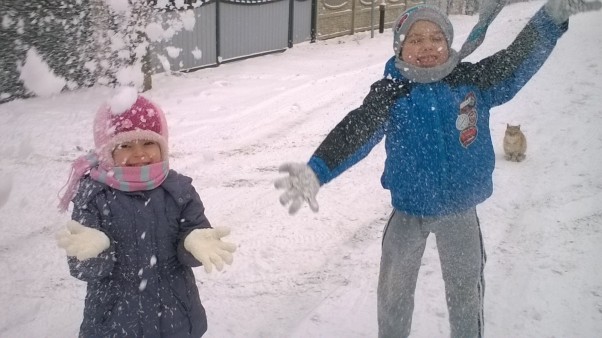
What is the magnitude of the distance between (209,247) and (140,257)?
0.27 m

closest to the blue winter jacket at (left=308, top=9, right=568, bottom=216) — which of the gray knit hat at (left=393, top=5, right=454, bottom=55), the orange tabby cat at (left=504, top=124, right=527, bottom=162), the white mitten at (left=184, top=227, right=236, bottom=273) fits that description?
the gray knit hat at (left=393, top=5, right=454, bottom=55)

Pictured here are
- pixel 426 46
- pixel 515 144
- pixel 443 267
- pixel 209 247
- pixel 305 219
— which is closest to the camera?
pixel 209 247

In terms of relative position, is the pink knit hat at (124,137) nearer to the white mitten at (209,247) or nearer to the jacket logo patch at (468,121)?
the white mitten at (209,247)

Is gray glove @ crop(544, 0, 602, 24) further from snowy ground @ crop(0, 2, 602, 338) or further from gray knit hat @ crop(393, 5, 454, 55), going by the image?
snowy ground @ crop(0, 2, 602, 338)

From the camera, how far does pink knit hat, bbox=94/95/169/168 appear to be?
74.3 inches

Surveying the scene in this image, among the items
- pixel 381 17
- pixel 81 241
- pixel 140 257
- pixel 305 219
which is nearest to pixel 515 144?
pixel 305 219

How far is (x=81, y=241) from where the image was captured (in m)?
1.72

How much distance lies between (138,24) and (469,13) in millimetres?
13982

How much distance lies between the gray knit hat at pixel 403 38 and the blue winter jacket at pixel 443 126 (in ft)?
0.16

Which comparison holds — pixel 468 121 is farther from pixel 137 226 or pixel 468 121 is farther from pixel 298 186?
pixel 137 226

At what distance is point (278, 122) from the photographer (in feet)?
20.9

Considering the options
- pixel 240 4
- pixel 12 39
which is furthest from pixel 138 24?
pixel 240 4

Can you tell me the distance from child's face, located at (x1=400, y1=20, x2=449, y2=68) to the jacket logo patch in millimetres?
189

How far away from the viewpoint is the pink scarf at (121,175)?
1873mm
